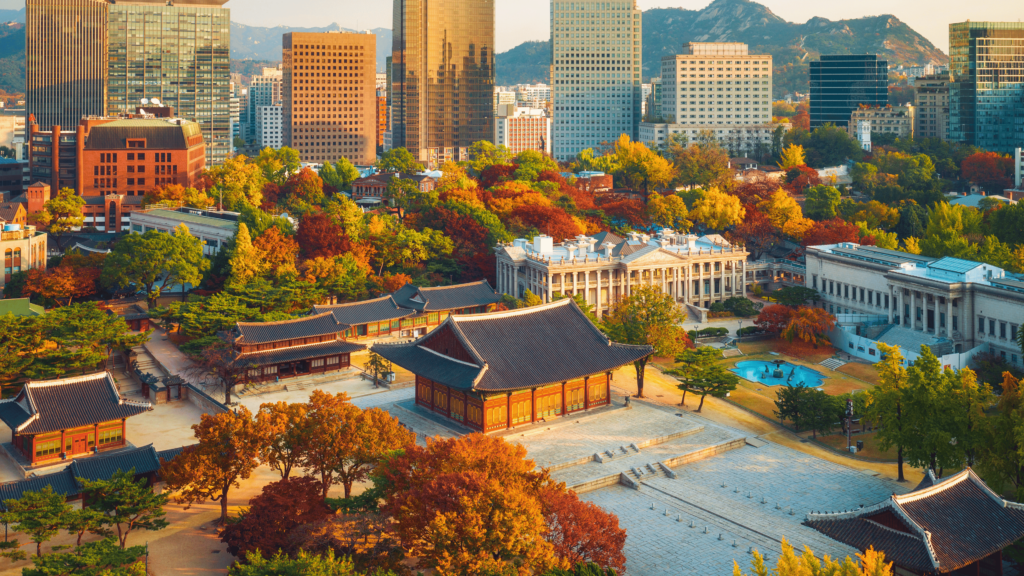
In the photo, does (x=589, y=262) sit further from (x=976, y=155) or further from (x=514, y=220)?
(x=976, y=155)

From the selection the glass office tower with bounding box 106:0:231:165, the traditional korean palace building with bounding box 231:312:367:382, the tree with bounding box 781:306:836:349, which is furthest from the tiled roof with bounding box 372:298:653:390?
the glass office tower with bounding box 106:0:231:165

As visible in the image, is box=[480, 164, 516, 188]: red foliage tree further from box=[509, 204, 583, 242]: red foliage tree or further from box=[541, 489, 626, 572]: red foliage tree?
box=[541, 489, 626, 572]: red foliage tree

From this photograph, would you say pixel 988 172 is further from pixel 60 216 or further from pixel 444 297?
pixel 60 216

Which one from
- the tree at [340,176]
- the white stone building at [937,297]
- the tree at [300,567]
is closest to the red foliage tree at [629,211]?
the white stone building at [937,297]

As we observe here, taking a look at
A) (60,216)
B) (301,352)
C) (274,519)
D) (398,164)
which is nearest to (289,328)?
(301,352)

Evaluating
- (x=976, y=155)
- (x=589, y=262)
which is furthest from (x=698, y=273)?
(x=976, y=155)

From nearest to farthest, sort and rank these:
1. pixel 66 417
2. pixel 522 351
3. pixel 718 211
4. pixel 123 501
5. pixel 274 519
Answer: pixel 274 519
pixel 123 501
pixel 66 417
pixel 522 351
pixel 718 211

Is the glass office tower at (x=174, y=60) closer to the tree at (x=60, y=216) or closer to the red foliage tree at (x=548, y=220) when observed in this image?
the tree at (x=60, y=216)
